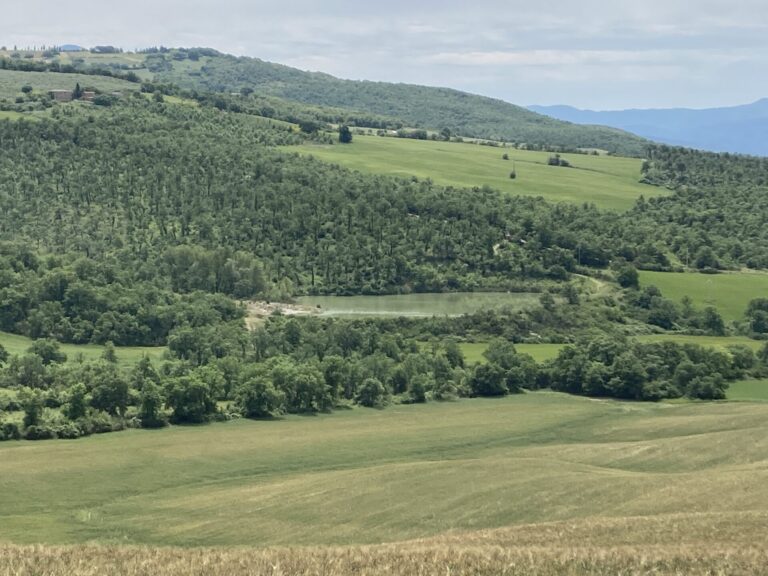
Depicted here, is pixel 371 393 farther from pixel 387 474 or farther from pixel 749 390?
pixel 749 390

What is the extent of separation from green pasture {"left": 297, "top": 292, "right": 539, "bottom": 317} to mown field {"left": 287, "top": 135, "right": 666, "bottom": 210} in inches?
1697

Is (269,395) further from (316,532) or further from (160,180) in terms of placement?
(160,180)

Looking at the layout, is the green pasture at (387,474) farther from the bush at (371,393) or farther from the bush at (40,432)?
the bush at (371,393)

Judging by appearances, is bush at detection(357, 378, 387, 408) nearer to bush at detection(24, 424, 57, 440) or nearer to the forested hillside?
the forested hillside

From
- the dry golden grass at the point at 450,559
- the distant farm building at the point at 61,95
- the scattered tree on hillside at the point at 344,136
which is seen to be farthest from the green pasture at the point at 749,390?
the distant farm building at the point at 61,95

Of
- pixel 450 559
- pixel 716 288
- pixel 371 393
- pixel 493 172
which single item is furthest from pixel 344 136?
pixel 450 559

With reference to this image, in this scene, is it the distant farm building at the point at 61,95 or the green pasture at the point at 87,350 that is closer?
the green pasture at the point at 87,350

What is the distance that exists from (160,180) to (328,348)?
63.8m

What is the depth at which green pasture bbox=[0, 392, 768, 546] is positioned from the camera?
4109 cm

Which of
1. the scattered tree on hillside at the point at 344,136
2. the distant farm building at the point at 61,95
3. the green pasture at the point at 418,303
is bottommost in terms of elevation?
the green pasture at the point at 418,303

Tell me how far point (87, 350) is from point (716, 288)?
71.8m

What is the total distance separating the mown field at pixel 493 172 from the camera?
547ft

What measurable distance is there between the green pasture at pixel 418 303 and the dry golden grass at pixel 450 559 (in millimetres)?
82760

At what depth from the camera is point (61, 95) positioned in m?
182
